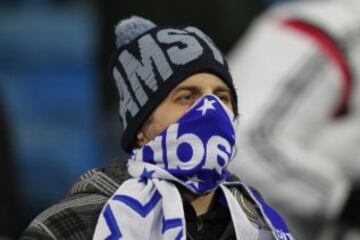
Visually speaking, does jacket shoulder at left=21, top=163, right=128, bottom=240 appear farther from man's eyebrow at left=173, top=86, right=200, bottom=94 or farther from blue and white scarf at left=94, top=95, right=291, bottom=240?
man's eyebrow at left=173, top=86, right=200, bottom=94

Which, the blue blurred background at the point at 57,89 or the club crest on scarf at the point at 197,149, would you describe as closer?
the club crest on scarf at the point at 197,149

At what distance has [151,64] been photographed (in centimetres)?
330

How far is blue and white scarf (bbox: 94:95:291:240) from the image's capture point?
3.21 metres

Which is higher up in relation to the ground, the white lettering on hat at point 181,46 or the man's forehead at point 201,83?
the white lettering on hat at point 181,46

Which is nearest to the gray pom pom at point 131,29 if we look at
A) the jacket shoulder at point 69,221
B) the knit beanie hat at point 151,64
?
the knit beanie hat at point 151,64

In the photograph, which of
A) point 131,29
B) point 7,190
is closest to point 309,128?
point 7,190

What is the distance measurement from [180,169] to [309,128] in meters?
2.39

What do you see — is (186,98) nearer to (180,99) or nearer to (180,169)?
(180,99)

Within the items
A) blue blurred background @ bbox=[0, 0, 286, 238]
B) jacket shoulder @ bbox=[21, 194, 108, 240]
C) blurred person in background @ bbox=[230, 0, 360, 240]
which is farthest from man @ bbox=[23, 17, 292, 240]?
blue blurred background @ bbox=[0, 0, 286, 238]

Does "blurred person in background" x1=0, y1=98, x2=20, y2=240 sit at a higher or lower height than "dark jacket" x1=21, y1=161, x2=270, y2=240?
lower

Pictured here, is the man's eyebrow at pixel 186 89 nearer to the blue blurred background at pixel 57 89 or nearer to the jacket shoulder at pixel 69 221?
the jacket shoulder at pixel 69 221

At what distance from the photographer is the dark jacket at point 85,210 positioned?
3178 millimetres

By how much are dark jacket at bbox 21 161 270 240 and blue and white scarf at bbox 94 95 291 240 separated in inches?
1.5

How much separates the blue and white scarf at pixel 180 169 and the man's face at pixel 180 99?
0.02 m
